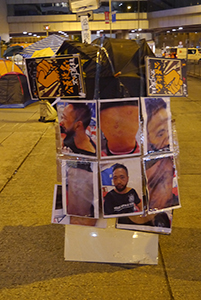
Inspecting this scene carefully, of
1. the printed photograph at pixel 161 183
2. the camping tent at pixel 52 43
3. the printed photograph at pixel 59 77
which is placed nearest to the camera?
the printed photograph at pixel 59 77

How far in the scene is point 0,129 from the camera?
8.97 m

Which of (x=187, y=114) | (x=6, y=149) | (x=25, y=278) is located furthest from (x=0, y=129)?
(x=25, y=278)

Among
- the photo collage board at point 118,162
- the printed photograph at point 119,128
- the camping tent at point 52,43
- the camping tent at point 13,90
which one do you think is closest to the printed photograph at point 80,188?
the photo collage board at point 118,162

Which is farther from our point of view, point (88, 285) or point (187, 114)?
point (187, 114)

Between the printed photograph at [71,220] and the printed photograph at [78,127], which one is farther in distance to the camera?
the printed photograph at [71,220]

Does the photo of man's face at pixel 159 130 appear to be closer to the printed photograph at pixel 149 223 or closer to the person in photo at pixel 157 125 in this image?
the person in photo at pixel 157 125

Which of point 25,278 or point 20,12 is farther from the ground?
point 20,12

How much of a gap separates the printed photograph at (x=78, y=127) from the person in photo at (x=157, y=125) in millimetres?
458

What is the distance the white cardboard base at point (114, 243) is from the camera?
3064 mm

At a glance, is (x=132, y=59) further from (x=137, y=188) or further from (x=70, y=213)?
(x=70, y=213)

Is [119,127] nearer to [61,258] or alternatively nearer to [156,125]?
[156,125]

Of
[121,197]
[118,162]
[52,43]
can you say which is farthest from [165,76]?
[52,43]

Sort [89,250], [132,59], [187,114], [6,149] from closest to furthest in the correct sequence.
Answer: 1. [132,59]
2. [89,250]
3. [6,149]
4. [187,114]

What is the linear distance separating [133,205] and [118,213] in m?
0.15
